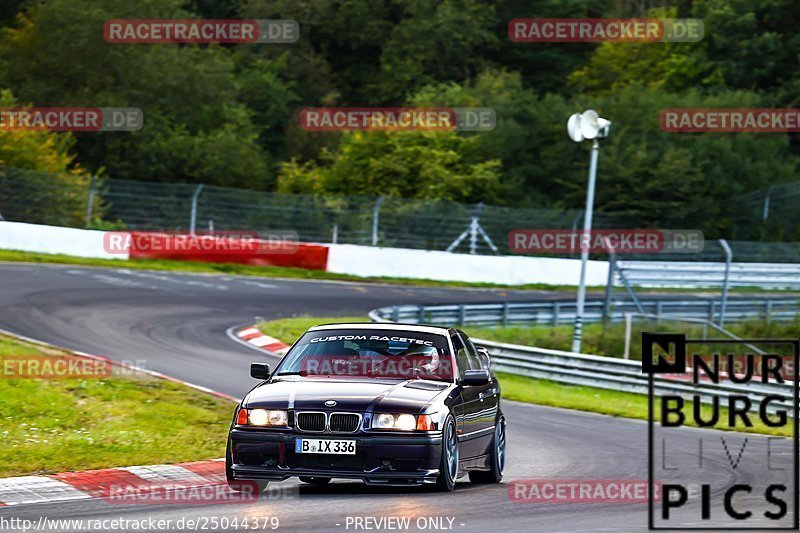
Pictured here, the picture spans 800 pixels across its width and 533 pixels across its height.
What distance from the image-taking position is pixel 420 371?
35.6 ft

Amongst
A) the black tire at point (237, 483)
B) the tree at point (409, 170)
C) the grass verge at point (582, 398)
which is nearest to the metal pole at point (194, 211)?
the grass verge at point (582, 398)

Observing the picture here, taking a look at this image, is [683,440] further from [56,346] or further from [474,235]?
[474,235]

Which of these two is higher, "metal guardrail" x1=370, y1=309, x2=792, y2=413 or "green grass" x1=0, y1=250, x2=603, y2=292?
"green grass" x1=0, y1=250, x2=603, y2=292

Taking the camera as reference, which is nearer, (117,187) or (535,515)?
(535,515)

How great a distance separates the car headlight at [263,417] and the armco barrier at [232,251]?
26.7 metres

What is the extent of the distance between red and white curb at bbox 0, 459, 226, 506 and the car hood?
122cm

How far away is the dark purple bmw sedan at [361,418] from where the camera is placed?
31.4 ft

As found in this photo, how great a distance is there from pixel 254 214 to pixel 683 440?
77.6 ft

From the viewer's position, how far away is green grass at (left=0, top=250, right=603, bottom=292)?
3397 cm

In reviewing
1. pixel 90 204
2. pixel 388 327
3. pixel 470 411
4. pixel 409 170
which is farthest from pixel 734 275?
pixel 470 411

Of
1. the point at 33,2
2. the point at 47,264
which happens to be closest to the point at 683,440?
the point at 47,264

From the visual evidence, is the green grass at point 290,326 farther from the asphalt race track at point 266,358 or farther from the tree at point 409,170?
the tree at point 409,170

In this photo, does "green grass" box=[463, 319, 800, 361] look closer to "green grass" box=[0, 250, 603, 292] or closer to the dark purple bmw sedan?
"green grass" box=[0, 250, 603, 292]

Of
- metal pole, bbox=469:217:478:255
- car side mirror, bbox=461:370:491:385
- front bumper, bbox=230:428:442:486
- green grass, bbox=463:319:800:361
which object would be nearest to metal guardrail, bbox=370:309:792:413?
green grass, bbox=463:319:800:361
